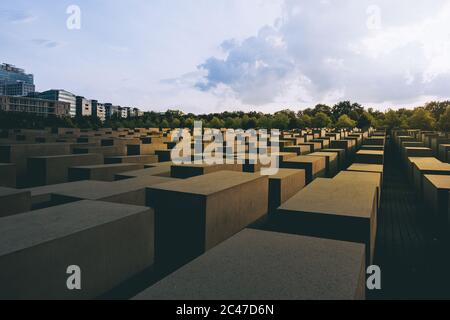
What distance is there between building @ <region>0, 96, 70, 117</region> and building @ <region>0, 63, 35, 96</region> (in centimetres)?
3602

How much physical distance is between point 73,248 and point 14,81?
196 metres

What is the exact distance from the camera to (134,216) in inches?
203

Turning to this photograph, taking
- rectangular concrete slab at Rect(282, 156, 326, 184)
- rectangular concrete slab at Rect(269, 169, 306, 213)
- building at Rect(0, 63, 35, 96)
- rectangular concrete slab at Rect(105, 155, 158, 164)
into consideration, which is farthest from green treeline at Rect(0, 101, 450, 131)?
building at Rect(0, 63, 35, 96)

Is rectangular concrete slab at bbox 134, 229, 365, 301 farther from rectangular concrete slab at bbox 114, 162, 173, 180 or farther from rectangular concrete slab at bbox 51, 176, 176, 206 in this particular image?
rectangular concrete slab at bbox 114, 162, 173, 180

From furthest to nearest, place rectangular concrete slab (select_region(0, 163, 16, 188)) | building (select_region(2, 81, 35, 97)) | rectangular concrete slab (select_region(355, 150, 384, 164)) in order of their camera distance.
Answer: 1. building (select_region(2, 81, 35, 97))
2. rectangular concrete slab (select_region(355, 150, 384, 164))
3. rectangular concrete slab (select_region(0, 163, 16, 188))

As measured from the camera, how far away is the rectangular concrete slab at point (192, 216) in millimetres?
6062

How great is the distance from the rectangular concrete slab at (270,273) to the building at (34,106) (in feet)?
365

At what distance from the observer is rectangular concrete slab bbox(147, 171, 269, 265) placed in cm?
606

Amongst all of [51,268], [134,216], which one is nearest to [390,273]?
[134,216]

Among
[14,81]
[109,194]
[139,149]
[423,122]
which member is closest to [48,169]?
[139,149]

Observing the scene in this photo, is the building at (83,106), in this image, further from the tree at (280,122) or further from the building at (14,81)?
the tree at (280,122)

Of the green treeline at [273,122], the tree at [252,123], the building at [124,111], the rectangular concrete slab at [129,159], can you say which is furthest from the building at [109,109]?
the rectangular concrete slab at [129,159]

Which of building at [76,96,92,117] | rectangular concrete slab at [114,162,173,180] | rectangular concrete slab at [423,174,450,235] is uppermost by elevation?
building at [76,96,92,117]
